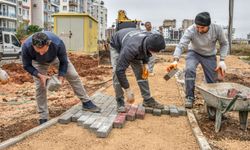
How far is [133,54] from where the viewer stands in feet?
17.3

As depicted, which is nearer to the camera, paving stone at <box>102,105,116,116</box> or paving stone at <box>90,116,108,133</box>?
paving stone at <box>90,116,108,133</box>

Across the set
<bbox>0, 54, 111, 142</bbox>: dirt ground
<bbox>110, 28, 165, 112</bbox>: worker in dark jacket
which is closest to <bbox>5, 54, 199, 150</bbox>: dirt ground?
<bbox>110, 28, 165, 112</bbox>: worker in dark jacket

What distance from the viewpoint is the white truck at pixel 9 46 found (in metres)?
23.7

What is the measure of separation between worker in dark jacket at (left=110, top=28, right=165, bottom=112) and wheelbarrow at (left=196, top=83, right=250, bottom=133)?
994 millimetres

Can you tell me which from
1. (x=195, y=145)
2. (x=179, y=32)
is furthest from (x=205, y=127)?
(x=179, y=32)

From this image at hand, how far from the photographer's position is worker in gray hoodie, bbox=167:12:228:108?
638cm

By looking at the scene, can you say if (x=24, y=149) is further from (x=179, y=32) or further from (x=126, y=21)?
(x=179, y=32)

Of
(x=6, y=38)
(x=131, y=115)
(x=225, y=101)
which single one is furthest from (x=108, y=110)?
(x=6, y=38)

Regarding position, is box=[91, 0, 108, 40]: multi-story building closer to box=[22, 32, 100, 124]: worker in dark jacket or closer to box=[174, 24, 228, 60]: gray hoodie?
box=[174, 24, 228, 60]: gray hoodie

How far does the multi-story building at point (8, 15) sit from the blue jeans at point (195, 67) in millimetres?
57630

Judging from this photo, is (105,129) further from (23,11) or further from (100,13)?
(100,13)

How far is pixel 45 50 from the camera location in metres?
4.93

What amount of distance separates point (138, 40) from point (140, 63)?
2.96 ft

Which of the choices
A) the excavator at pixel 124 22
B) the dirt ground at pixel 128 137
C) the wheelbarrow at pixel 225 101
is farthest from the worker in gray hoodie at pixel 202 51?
the excavator at pixel 124 22
